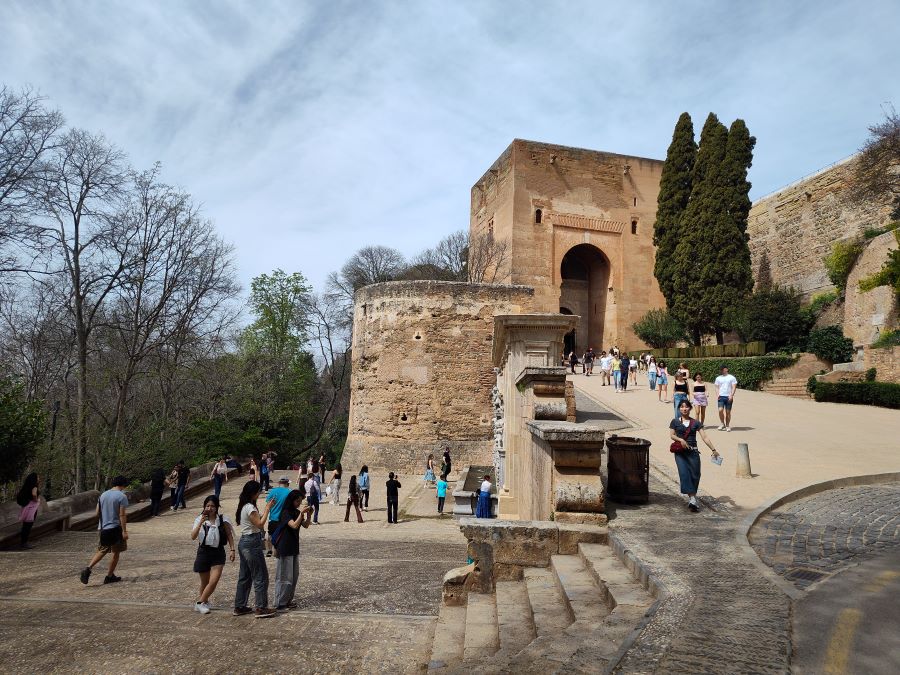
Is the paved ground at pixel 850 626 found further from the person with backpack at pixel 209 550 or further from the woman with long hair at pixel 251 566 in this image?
the person with backpack at pixel 209 550

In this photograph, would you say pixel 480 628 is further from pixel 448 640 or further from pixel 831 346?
pixel 831 346

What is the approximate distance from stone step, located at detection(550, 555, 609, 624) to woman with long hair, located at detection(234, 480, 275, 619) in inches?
101

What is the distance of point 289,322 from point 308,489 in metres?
23.9

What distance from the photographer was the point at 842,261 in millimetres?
24844

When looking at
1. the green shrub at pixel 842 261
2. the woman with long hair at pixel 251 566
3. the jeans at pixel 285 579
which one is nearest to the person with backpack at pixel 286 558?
the jeans at pixel 285 579

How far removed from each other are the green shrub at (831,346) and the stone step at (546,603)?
20834mm

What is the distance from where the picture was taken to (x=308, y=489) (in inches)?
496

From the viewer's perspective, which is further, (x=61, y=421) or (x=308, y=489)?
(x=61, y=421)

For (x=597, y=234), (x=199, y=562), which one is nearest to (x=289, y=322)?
(x=597, y=234)

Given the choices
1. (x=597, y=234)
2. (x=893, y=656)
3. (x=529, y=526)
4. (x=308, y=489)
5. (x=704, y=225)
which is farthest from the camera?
(x=597, y=234)

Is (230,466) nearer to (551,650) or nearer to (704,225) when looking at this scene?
(551,650)

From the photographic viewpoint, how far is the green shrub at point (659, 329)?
28.6 metres

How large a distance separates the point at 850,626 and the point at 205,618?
4796 millimetres

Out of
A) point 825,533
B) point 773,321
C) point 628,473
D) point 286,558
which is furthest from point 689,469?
point 773,321
